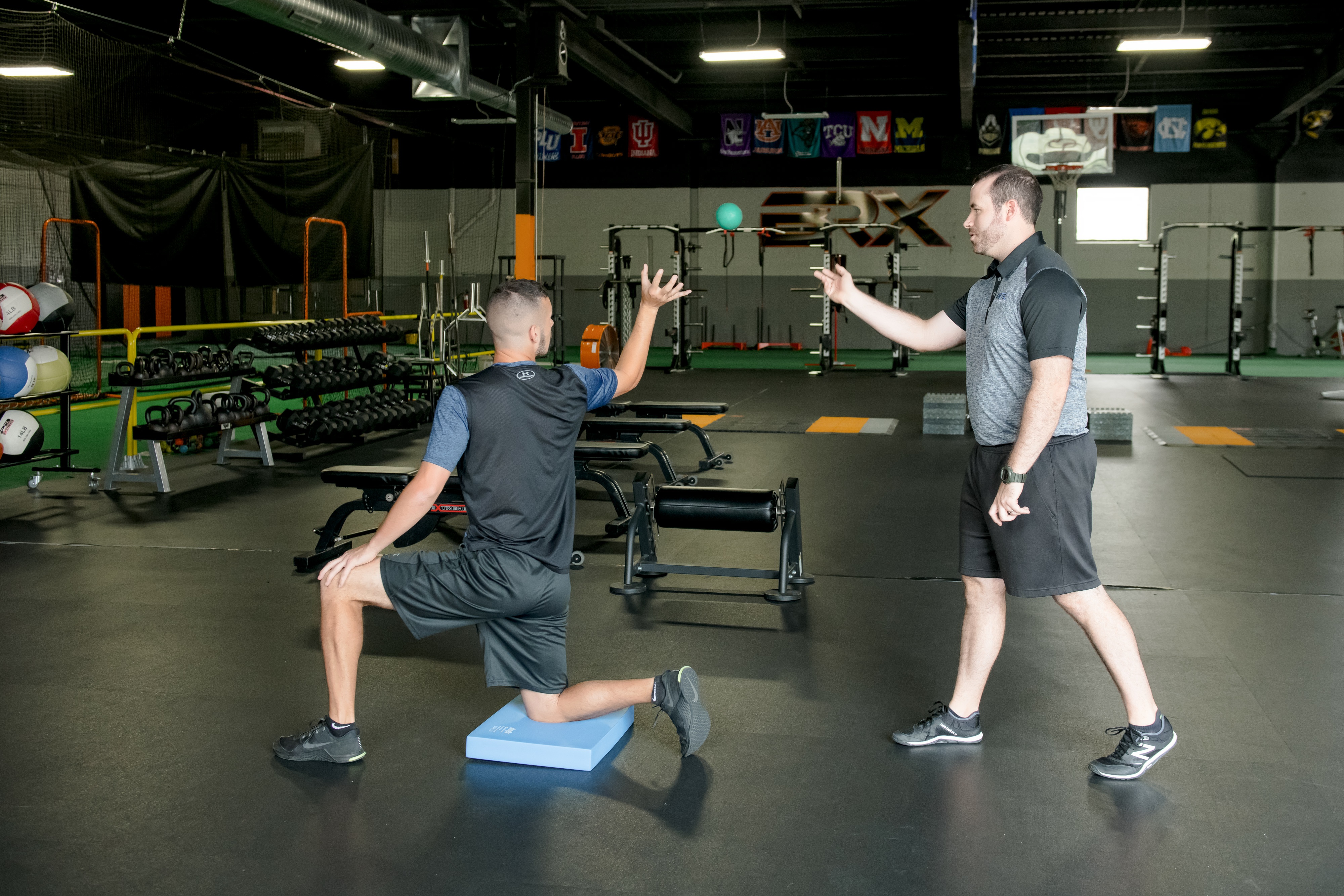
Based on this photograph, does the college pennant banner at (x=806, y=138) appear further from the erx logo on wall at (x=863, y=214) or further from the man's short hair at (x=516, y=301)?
the man's short hair at (x=516, y=301)

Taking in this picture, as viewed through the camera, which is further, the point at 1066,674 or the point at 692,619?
the point at 692,619

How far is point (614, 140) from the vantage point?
55.4ft

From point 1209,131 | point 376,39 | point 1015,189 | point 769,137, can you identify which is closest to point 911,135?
point 769,137

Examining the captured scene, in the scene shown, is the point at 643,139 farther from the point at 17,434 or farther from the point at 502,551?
the point at 502,551

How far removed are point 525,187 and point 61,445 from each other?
17.2ft

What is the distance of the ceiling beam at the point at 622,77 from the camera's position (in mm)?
10875

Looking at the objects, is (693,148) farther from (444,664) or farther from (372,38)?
(444,664)

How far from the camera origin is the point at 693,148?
685 inches

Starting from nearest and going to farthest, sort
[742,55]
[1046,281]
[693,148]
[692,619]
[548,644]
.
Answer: [1046,281], [548,644], [692,619], [742,55], [693,148]

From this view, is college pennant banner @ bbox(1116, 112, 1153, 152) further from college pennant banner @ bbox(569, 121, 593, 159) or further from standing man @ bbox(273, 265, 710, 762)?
standing man @ bbox(273, 265, 710, 762)

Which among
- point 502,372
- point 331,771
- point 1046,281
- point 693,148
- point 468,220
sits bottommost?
point 331,771

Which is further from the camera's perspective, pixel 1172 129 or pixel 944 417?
pixel 1172 129

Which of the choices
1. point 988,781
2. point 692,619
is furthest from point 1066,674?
point 692,619

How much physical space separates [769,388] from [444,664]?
8.76 meters
